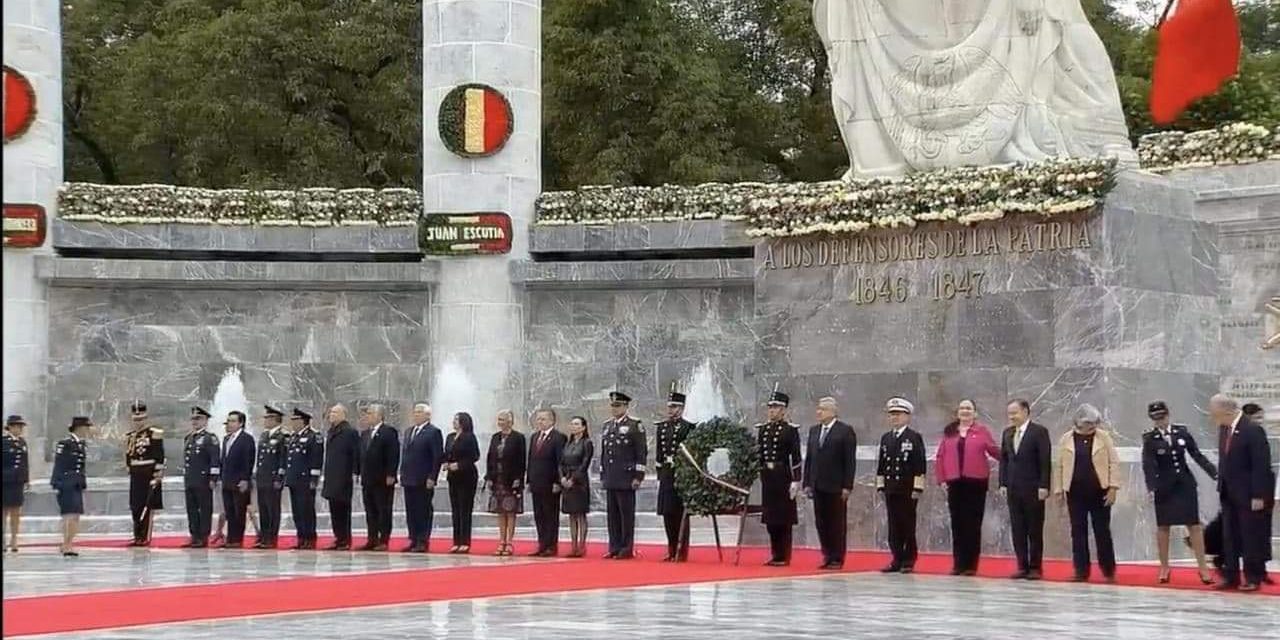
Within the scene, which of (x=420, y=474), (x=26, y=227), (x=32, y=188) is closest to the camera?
(x=420, y=474)

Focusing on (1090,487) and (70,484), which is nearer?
(1090,487)

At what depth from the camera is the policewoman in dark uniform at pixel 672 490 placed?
50.2 feet

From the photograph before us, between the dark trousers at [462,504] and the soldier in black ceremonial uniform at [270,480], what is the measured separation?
2.24 meters

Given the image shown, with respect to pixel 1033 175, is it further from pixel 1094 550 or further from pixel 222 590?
pixel 222 590

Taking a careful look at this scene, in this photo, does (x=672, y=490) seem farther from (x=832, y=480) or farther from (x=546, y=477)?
(x=832, y=480)

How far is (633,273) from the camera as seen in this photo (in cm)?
2303

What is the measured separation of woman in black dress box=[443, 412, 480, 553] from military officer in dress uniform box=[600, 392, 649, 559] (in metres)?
1.55

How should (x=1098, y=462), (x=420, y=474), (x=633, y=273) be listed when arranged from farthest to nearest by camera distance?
(x=633, y=273) < (x=420, y=474) < (x=1098, y=462)

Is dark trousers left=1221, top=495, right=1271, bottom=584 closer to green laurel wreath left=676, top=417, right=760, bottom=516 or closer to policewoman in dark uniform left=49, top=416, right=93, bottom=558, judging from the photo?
green laurel wreath left=676, top=417, right=760, bottom=516

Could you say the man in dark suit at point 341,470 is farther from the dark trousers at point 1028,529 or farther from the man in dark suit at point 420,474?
the dark trousers at point 1028,529

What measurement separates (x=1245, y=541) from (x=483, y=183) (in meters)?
13.6

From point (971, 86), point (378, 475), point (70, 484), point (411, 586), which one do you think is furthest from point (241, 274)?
point (411, 586)

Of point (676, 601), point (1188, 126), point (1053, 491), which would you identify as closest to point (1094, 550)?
point (1053, 491)

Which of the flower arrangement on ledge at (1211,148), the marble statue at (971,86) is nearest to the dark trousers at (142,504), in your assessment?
the marble statue at (971,86)
